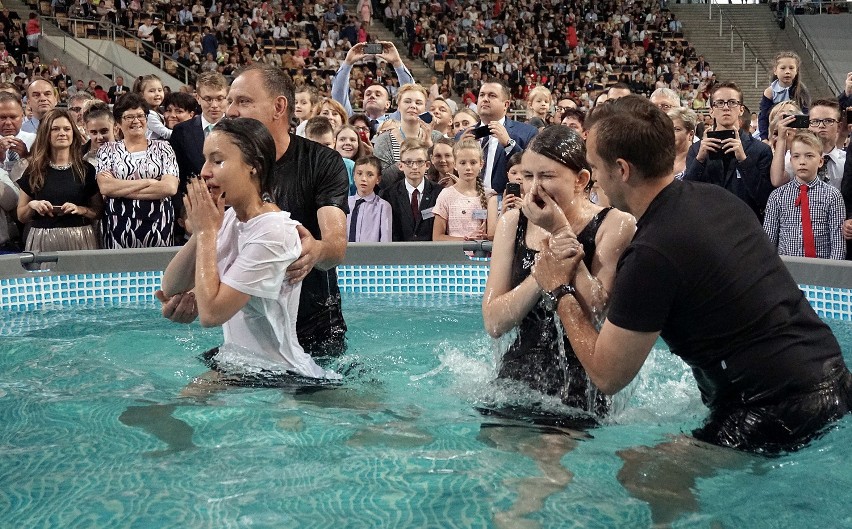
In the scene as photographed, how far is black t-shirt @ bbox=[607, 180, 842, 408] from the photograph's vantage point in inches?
101

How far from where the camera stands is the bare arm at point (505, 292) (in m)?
3.19

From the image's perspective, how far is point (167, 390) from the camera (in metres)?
3.90

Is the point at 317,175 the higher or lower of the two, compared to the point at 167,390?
higher

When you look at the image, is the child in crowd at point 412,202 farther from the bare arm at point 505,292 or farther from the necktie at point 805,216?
the bare arm at point 505,292

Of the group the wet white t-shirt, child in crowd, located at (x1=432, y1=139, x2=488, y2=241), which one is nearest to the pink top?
child in crowd, located at (x1=432, y1=139, x2=488, y2=241)

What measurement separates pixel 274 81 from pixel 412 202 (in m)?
3.86

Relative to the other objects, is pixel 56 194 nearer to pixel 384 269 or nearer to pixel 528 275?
pixel 384 269

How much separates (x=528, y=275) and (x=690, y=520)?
1.04m

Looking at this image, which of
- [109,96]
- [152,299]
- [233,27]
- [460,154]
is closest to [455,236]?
[460,154]

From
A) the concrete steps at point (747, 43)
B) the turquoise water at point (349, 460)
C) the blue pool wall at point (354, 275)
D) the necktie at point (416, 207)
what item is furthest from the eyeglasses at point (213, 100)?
the concrete steps at point (747, 43)

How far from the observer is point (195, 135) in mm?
6930

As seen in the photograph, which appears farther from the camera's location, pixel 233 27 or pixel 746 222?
pixel 233 27

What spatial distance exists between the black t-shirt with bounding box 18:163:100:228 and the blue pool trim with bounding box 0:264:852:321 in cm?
51

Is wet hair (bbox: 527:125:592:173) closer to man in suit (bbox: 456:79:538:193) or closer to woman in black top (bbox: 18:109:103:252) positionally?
man in suit (bbox: 456:79:538:193)
